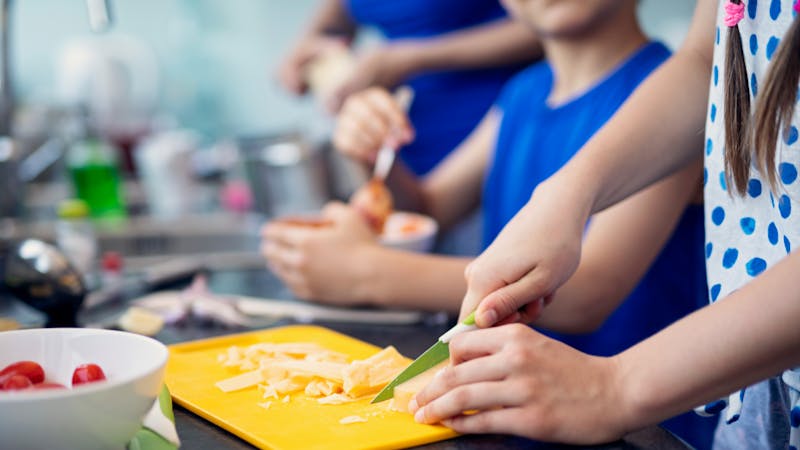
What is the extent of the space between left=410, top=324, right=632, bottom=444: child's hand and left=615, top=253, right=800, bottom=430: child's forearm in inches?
0.8

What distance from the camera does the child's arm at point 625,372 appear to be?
2.35ft

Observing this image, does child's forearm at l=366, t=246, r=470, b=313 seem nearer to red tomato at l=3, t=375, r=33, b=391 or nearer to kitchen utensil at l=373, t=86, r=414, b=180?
kitchen utensil at l=373, t=86, r=414, b=180

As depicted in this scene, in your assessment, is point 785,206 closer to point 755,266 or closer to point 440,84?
point 755,266

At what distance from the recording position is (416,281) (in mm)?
1257

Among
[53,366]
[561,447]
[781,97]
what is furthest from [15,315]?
[781,97]

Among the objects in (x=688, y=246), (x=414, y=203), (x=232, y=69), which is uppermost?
(x=232, y=69)

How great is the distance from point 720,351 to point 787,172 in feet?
0.72

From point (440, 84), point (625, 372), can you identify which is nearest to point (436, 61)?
point (440, 84)

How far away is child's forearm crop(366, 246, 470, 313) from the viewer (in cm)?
125

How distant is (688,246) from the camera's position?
4.41ft

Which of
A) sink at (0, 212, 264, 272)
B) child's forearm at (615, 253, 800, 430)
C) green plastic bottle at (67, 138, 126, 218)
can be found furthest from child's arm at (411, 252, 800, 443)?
green plastic bottle at (67, 138, 126, 218)

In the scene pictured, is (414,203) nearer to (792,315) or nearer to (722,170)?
(722,170)

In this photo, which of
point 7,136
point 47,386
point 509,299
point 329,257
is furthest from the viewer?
point 7,136

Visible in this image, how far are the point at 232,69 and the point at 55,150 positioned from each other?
1.37m
